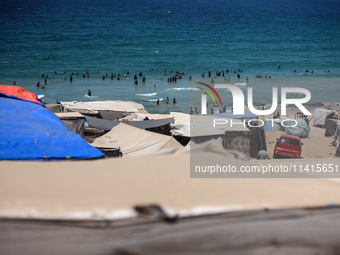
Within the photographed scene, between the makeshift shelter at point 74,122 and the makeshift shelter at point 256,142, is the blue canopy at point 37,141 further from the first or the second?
the makeshift shelter at point 256,142

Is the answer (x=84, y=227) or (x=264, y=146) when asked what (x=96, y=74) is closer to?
(x=264, y=146)

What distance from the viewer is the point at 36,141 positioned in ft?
18.3

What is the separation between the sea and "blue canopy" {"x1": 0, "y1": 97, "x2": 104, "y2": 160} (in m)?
25.7

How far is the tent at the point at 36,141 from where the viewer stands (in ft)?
17.3

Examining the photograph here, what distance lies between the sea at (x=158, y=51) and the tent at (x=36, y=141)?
1009 inches

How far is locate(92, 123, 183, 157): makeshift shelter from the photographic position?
1038 centimetres

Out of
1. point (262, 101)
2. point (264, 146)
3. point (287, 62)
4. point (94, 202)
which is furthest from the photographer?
point (287, 62)

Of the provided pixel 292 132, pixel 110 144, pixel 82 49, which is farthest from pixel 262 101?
pixel 82 49

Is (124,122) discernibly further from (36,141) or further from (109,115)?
(36,141)

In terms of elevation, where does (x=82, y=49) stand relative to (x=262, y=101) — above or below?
above

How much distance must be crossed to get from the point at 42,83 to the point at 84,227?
44.2 metres

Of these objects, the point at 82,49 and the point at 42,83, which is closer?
the point at 42,83

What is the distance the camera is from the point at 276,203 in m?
2.23

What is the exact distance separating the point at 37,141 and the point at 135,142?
5.26 meters
